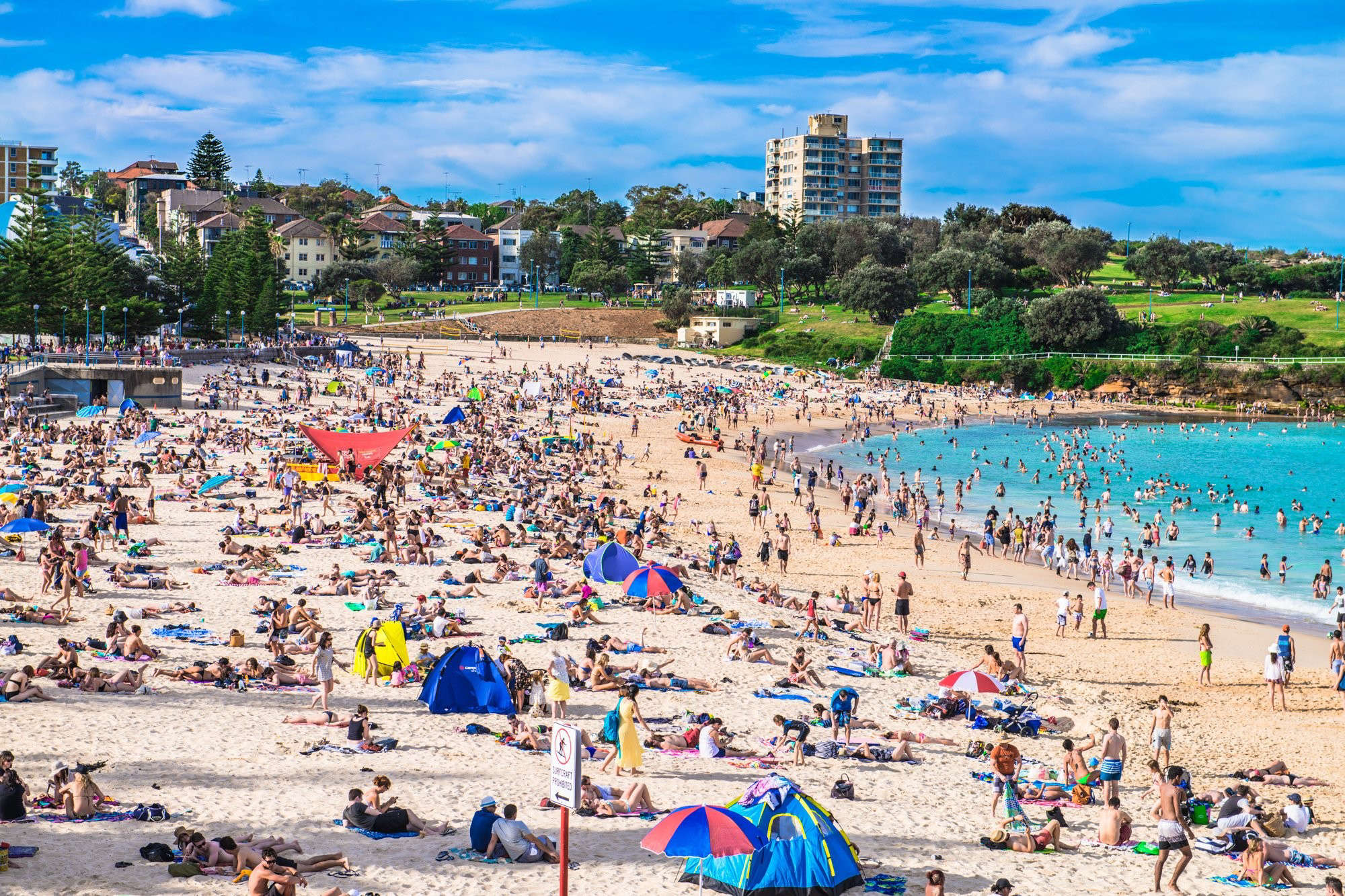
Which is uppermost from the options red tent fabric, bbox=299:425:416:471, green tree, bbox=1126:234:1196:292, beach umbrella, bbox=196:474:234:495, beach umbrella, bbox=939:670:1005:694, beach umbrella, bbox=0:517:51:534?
green tree, bbox=1126:234:1196:292

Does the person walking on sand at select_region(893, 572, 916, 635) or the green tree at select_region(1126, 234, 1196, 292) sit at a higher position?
the green tree at select_region(1126, 234, 1196, 292)

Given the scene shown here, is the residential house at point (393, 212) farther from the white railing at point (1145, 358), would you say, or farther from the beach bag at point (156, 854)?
Result: the beach bag at point (156, 854)

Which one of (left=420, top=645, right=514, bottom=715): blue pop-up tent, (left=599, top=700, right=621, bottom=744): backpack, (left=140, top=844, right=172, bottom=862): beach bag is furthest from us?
(left=420, top=645, right=514, bottom=715): blue pop-up tent

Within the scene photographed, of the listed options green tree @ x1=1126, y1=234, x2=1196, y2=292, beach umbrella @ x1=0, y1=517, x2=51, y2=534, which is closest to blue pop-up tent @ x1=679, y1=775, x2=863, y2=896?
beach umbrella @ x1=0, y1=517, x2=51, y2=534

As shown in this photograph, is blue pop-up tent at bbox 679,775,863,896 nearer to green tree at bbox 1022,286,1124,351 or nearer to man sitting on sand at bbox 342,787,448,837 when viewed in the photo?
man sitting on sand at bbox 342,787,448,837

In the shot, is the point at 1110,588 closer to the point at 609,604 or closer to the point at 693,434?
the point at 609,604

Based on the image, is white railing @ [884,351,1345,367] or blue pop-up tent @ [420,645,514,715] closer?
blue pop-up tent @ [420,645,514,715]

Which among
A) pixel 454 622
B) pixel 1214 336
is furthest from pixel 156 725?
pixel 1214 336
